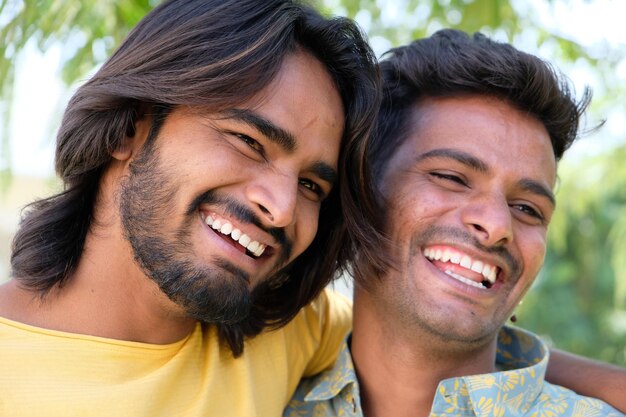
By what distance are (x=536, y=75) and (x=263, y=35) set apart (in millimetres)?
1056

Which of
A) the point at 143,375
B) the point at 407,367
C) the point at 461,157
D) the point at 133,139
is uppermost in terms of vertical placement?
the point at 461,157

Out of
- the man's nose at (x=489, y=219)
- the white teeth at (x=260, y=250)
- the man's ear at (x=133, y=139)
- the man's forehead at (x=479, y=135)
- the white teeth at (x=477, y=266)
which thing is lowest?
the white teeth at (x=260, y=250)

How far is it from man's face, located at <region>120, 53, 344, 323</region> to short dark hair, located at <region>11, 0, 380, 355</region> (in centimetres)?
8

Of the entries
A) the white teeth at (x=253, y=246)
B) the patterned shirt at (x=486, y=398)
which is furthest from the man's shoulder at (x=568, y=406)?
the white teeth at (x=253, y=246)

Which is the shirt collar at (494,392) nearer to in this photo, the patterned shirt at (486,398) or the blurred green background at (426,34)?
the patterned shirt at (486,398)

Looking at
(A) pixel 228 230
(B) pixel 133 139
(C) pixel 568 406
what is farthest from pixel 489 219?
(B) pixel 133 139

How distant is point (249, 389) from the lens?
8.13 feet

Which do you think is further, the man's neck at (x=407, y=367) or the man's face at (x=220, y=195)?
the man's neck at (x=407, y=367)

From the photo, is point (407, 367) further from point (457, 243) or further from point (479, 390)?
point (457, 243)

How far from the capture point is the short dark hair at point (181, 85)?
236cm

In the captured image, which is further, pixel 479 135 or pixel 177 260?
pixel 479 135

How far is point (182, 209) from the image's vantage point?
2293 mm

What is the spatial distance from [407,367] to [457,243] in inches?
19.8

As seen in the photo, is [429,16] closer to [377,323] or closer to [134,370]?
Answer: [377,323]
